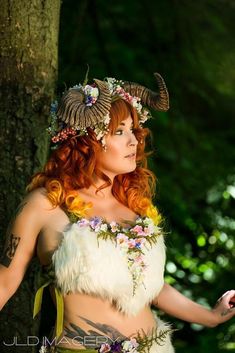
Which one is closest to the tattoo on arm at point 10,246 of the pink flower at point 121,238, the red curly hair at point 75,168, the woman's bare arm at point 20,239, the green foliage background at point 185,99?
the woman's bare arm at point 20,239

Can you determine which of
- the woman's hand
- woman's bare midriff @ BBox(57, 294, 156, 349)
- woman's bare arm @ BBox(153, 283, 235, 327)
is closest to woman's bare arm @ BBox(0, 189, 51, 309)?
woman's bare midriff @ BBox(57, 294, 156, 349)

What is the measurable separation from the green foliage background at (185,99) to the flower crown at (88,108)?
71.6 inches

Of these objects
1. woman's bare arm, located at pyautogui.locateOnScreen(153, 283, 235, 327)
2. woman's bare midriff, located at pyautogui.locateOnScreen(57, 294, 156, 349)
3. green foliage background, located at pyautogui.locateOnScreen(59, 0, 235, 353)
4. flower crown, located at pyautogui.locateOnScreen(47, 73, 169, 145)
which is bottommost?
green foliage background, located at pyautogui.locateOnScreen(59, 0, 235, 353)

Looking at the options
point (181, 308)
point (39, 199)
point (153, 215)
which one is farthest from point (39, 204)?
point (181, 308)

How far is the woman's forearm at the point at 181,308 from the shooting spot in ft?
10.8

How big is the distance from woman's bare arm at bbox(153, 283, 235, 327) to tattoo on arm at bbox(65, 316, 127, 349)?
1.25 feet

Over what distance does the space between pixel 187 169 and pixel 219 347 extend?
65.6 inches

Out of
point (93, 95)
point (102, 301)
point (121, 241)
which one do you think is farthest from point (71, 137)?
point (102, 301)

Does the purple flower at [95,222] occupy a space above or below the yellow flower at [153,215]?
above

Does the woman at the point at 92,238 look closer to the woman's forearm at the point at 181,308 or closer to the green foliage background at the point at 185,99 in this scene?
the woman's forearm at the point at 181,308

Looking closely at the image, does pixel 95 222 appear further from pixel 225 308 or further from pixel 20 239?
pixel 225 308

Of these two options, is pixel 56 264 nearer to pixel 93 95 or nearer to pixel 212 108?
pixel 93 95

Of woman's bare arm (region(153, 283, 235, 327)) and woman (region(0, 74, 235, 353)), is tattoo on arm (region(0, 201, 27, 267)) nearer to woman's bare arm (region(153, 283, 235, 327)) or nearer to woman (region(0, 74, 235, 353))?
woman (region(0, 74, 235, 353))

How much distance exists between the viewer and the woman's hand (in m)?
3.27
